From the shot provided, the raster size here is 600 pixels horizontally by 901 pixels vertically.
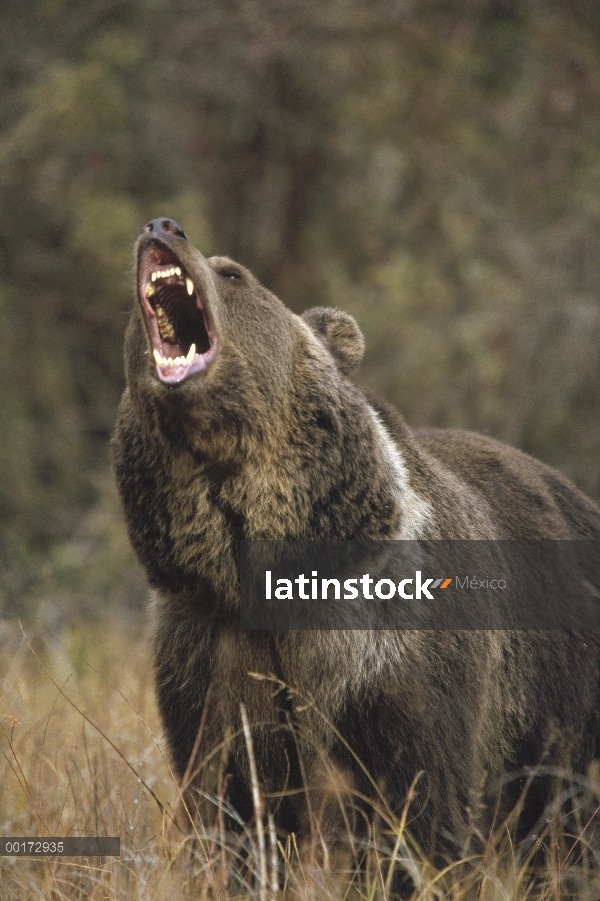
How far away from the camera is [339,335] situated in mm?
4184

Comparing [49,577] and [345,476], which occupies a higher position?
[49,577]

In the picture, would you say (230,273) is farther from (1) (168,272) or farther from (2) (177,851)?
(2) (177,851)

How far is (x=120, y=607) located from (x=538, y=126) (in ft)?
18.1

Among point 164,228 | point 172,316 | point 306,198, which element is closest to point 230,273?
point 172,316

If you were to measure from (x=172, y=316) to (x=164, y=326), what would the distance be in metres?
0.12

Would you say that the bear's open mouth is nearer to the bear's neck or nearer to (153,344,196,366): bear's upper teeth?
(153,344,196,366): bear's upper teeth

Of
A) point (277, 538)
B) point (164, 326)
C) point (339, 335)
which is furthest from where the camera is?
point (339, 335)

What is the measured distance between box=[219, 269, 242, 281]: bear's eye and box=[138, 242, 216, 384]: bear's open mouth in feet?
0.49

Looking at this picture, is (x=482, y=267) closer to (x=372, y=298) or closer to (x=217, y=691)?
(x=372, y=298)

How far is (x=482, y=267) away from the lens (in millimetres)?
9578

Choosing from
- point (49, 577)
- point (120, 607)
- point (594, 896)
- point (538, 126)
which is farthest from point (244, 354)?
point (538, 126)

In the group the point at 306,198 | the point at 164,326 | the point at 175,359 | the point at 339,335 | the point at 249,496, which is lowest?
the point at 249,496

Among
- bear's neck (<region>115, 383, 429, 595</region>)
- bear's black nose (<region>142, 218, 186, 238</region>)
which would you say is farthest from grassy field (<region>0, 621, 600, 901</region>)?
bear's black nose (<region>142, 218, 186, 238</region>)

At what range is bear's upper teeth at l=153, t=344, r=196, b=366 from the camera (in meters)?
3.52
